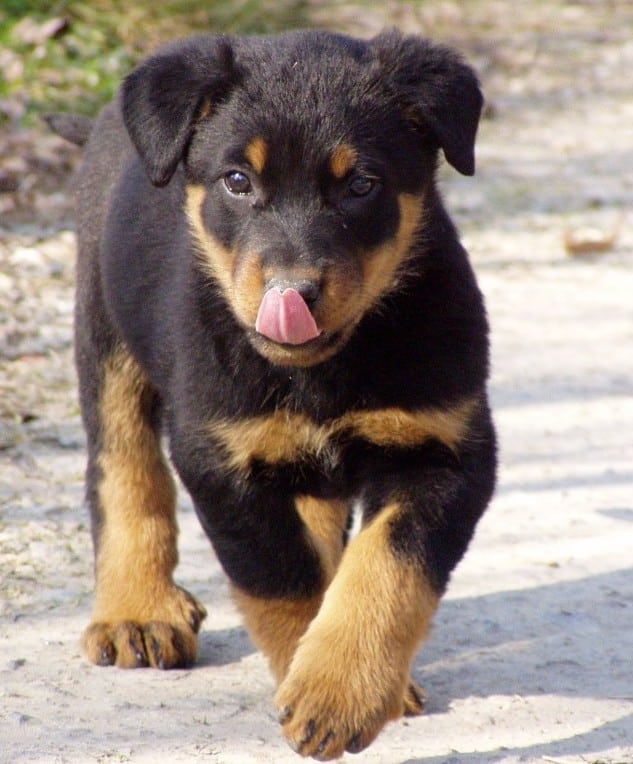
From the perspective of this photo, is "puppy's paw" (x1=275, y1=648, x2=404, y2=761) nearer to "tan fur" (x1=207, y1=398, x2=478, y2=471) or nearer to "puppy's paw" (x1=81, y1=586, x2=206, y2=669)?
"tan fur" (x1=207, y1=398, x2=478, y2=471)

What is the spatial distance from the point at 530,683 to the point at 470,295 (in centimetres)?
91

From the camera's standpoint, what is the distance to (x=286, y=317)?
9.91 feet

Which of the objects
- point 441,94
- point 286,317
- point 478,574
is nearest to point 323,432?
point 286,317

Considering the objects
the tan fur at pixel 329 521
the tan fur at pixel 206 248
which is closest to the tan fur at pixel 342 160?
the tan fur at pixel 206 248

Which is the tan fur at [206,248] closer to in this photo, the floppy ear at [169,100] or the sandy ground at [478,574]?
the floppy ear at [169,100]

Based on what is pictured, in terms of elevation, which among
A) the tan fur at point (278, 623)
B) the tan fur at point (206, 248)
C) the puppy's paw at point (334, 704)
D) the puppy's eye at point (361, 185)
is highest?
the puppy's eye at point (361, 185)

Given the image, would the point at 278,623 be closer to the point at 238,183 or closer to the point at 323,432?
the point at 323,432

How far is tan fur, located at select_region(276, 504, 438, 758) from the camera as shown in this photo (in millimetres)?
2889

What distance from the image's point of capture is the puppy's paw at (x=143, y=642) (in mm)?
3691

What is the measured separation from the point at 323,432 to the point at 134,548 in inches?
32.2

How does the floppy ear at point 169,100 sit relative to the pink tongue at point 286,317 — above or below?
above

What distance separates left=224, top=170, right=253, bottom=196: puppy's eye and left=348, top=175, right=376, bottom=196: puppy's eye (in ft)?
0.72

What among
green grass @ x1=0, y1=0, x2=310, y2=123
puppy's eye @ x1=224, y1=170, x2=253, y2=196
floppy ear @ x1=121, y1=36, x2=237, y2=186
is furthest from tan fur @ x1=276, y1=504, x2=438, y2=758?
green grass @ x1=0, y1=0, x2=310, y2=123

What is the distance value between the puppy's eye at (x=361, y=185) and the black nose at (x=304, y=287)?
0.33m
